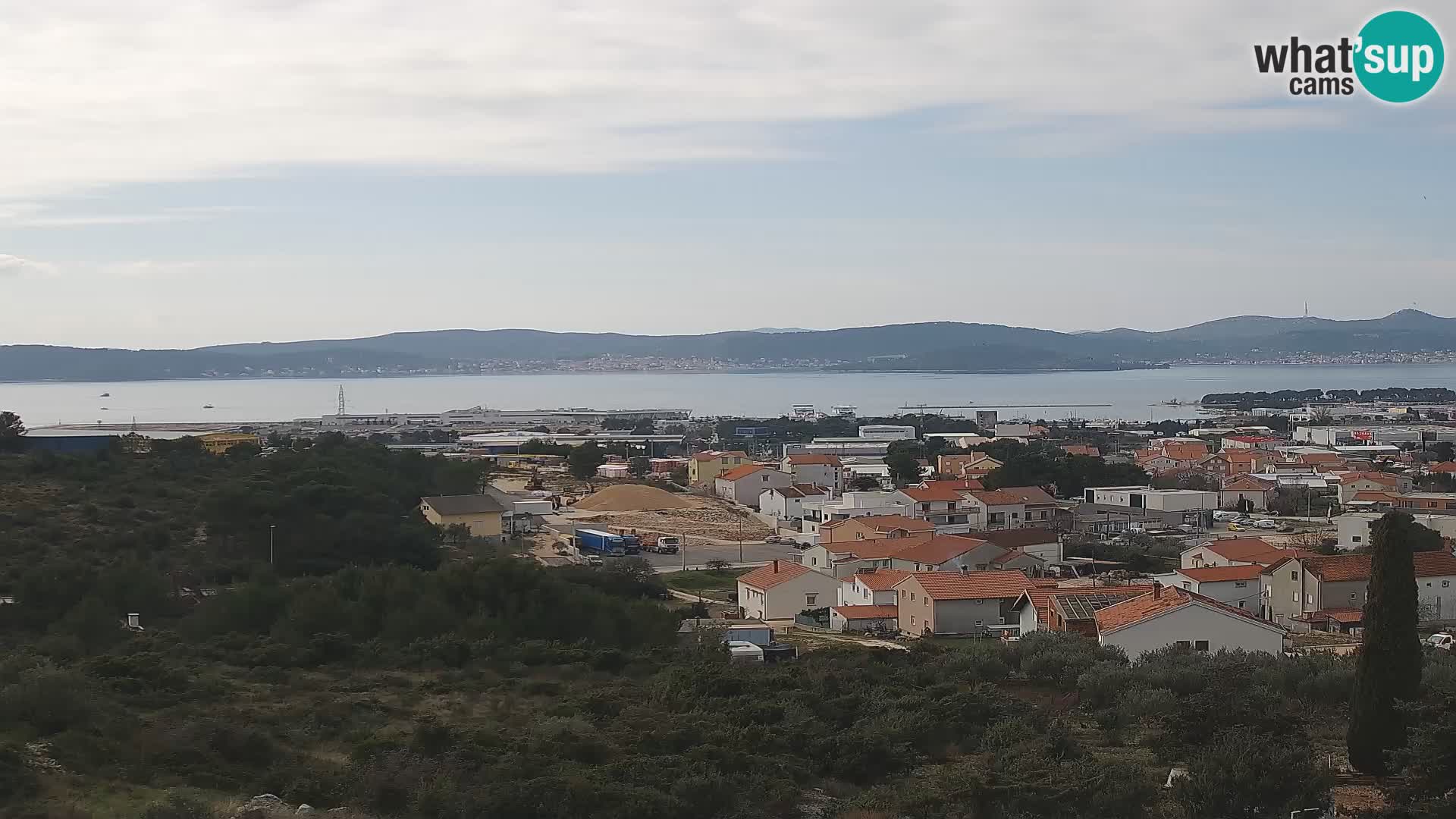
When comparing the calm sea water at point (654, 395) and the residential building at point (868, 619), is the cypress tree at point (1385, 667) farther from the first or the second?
the calm sea water at point (654, 395)

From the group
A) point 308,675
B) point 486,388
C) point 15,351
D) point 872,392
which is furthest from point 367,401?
point 308,675

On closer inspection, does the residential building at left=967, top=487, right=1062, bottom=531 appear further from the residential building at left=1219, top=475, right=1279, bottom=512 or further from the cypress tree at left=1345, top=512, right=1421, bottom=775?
the cypress tree at left=1345, top=512, right=1421, bottom=775

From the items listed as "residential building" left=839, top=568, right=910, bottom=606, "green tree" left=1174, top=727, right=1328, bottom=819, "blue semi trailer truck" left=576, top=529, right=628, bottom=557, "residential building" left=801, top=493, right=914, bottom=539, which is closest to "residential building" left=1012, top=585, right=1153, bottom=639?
"residential building" left=839, top=568, right=910, bottom=606

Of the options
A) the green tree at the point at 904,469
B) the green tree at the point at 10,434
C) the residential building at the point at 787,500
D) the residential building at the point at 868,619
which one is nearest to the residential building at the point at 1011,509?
the residential building at the point at 787,500

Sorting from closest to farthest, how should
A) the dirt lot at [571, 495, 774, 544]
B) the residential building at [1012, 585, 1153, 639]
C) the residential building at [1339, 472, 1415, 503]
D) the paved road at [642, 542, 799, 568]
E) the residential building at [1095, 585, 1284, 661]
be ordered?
the residential building at [1095, 585, 1284, 661]
the residential building at [1012, 585, 1153, 639]
the paved road at [642, 542, 799, 568]
the dirt lot at [571, 495, 774, 544]
the residential building at [1339, 472, 1415, 503]

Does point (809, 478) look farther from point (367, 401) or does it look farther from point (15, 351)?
point (15, 351)

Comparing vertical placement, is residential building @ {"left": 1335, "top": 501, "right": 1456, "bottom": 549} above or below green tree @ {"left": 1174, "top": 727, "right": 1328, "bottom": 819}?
below

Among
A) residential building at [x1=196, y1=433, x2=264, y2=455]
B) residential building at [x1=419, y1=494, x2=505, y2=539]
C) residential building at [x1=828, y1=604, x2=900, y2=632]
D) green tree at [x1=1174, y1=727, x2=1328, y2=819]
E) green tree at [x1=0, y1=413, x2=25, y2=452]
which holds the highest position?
green tree at [x1=0, y1=413, x2=25, y2=452]

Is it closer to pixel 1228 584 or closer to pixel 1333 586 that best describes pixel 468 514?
pixel 1228 584
